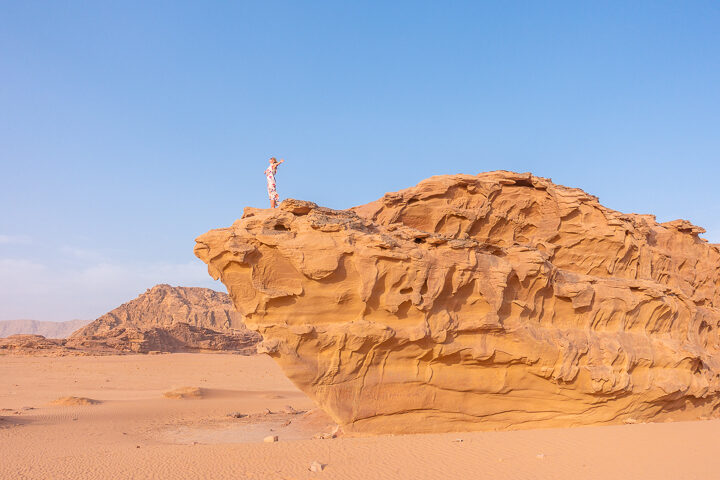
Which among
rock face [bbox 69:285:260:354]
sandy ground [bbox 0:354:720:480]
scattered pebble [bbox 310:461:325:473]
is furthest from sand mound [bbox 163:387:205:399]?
rock face [bbox 69:285:260:354]

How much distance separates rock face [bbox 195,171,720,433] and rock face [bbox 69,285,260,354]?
29.8 metres

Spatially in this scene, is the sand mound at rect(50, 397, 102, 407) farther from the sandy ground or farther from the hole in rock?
the hole in rock

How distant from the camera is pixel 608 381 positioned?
11625mm

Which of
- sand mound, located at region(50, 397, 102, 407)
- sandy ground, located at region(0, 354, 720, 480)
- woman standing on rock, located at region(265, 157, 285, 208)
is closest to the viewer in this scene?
sandy ground, located at region(0, 354, 720, 480)

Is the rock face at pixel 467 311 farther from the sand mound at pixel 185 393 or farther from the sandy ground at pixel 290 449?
the sand mound at pixel 185 393

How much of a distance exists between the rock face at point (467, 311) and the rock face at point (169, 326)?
29.8m

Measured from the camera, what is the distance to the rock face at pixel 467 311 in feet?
33.2

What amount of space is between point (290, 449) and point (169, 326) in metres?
35.0

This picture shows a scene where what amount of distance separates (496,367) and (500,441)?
178cm

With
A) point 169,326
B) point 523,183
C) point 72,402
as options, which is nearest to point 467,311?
point 523,183

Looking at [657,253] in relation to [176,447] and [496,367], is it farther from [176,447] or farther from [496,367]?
[176,447]

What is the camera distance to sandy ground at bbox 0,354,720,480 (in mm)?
8000

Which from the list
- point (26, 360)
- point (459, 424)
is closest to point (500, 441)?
point (459, 424)

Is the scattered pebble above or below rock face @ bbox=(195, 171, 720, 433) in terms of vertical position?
below
